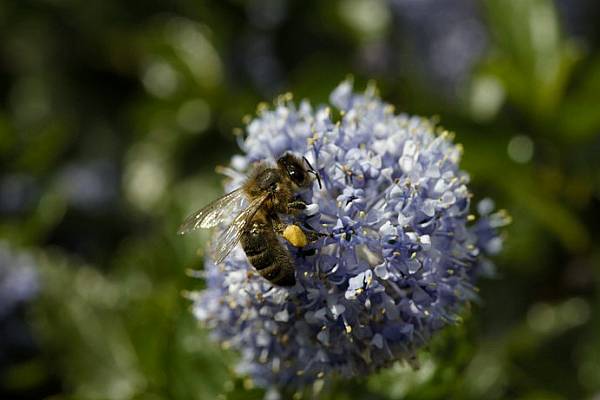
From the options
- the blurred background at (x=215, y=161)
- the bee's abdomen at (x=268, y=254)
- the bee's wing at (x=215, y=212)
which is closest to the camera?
the bee's abdomen at (x=268, y=254)

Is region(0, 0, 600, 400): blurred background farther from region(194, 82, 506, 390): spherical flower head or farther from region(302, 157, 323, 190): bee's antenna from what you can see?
region(302, 157, 323, 190): bee's antenna

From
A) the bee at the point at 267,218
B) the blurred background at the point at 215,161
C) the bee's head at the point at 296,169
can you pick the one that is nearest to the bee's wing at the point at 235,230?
the bee at the point at 267,218

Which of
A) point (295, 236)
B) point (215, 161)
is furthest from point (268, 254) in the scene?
point (215, 161)

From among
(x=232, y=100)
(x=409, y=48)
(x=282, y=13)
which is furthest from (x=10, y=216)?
(x=409, y=48)

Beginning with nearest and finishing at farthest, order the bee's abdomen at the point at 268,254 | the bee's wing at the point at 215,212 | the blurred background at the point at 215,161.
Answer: the bee's abdomen at the point at 268,254, the bee's wing at the point at 215,212, the blurred background at the point at 215,161

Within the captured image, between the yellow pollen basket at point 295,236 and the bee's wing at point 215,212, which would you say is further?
the bee's wing at point 215,212

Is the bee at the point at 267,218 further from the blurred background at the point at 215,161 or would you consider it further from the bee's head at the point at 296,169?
the blurred background at the point at 215,161
